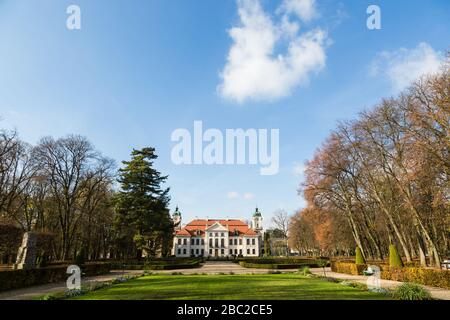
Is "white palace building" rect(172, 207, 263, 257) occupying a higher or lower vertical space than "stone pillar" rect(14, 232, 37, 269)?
lower

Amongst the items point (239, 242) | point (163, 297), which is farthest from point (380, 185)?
point (239, 242)

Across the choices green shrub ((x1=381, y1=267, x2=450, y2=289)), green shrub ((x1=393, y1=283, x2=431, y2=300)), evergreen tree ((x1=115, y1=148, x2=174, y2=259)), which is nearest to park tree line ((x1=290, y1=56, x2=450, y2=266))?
green shrub ((x1=381, y1=267, x2=450, y2=289))

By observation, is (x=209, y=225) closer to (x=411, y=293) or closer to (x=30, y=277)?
(x=30, y=277)

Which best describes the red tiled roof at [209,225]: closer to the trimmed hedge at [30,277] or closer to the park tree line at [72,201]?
the park tree line at [72,201]

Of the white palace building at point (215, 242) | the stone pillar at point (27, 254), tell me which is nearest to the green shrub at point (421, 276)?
the stone pillar at point (27, 254)

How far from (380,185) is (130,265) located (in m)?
25.1

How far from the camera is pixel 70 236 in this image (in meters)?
Answer: 32.1

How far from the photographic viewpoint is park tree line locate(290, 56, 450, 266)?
16.2m

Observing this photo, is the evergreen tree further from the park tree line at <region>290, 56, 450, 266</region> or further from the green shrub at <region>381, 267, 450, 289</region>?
the green shrub at <region>381, 267, 450, 289</region>

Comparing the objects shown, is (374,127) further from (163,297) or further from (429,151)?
(163,297)

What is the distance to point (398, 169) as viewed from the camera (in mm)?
21062

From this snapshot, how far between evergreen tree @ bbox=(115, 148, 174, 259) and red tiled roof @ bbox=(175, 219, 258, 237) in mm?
43804

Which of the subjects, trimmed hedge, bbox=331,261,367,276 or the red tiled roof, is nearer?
trimmed hedge, bbox=331,261,367,276

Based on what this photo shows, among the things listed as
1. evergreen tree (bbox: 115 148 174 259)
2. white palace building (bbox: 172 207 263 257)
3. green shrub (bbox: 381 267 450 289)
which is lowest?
white palace building (bbox: 172 207 263 257)
